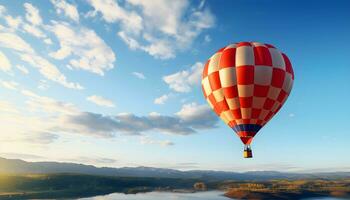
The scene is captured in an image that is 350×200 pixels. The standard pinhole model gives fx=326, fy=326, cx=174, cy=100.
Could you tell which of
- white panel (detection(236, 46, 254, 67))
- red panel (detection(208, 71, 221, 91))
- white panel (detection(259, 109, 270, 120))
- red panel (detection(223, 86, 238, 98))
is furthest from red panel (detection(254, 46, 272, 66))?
white panel (detection(259, 109, 270, 120))

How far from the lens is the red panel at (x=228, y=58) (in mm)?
35938

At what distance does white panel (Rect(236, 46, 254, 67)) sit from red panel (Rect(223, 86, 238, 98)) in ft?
8.99

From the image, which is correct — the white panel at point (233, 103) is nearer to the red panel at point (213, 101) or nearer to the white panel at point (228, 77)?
the white panel at point (228, 77)

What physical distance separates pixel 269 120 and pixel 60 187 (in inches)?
5070

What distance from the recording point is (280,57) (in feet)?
120

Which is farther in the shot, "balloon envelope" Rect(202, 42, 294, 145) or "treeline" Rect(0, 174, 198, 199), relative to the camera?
"treeline" Rect(0, 174, 198, 199)

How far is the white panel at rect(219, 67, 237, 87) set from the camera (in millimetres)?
35625

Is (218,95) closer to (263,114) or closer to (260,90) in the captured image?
(260,90)

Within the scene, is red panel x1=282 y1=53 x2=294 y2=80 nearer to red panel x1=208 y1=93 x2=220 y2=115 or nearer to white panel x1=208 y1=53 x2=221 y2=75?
white panel x1=208 y1=53 x2=221 y2=75

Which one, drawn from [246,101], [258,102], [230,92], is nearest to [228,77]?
[230,92]

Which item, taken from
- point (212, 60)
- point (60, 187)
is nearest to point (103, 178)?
point (60, 187)

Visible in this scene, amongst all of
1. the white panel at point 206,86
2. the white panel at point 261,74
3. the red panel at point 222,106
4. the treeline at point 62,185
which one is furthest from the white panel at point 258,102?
the treeline at point 62,185

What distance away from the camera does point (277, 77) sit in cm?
3569

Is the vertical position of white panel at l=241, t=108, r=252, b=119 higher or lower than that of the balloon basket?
higher
